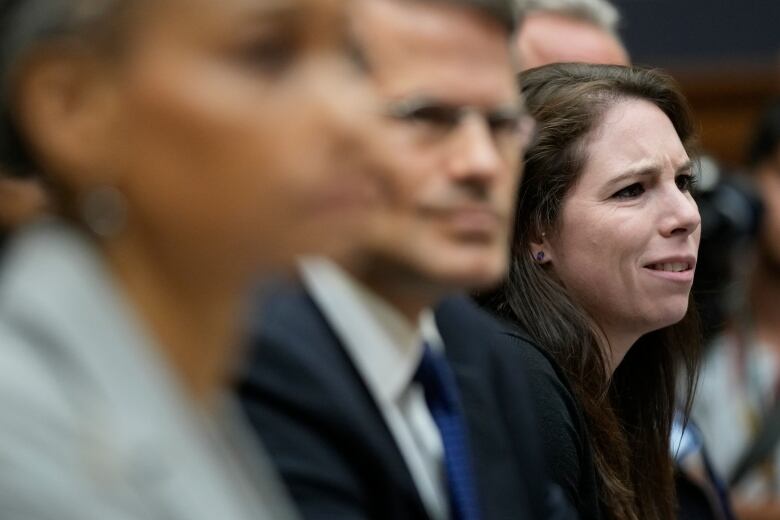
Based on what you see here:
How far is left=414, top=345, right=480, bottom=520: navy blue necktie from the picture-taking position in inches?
67.7

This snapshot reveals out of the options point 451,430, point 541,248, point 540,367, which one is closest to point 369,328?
point 451,430

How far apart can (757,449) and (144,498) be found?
9.42ft

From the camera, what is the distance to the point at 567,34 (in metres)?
3.50

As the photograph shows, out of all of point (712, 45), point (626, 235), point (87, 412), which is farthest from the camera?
point (712, 45)

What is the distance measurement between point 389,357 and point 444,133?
0.26m

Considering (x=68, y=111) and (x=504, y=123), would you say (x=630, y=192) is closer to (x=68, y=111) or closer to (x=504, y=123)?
(x=504, y=123)

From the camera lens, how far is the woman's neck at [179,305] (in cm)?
99

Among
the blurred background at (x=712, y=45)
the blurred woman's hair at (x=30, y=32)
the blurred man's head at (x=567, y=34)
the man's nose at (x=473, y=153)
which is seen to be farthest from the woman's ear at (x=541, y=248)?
the blurred background at (x=712, y=45)

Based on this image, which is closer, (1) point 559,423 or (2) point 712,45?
(1) point 559,423

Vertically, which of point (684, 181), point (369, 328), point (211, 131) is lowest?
point (684, 181)

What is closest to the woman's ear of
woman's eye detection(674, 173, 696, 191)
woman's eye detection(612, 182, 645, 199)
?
woman's eye detection(612, 182, 645, 199)

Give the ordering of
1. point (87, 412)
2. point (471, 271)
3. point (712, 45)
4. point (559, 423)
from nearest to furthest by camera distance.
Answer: point (87, 412) < point (471, 271) < point (559, 423) < point (712, 45)

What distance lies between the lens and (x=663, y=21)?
6.38 metres

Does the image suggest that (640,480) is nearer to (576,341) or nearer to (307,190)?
(576,341)
